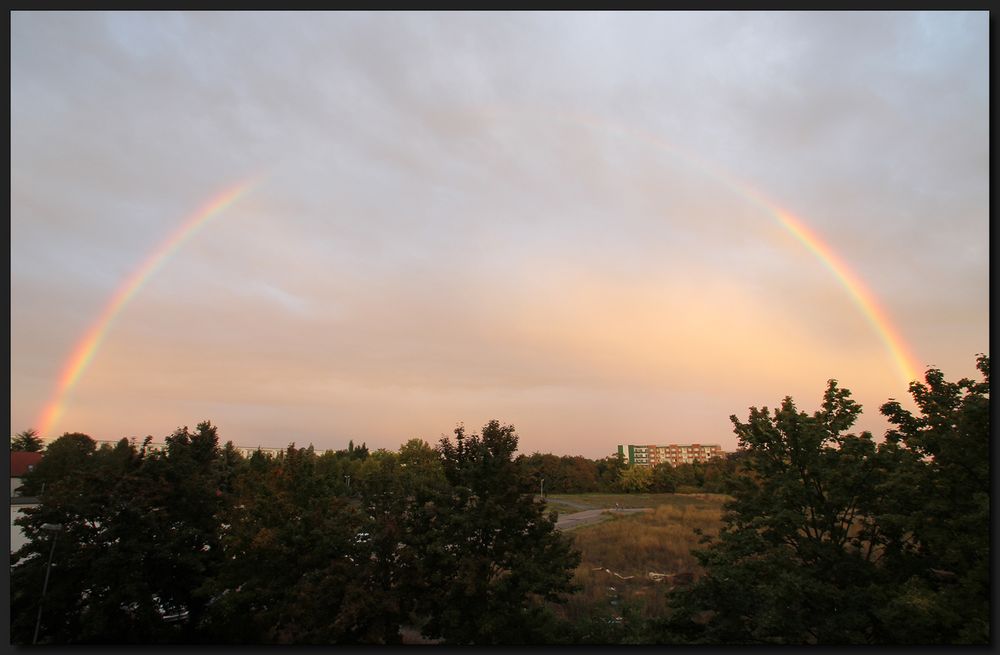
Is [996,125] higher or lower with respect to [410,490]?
higher

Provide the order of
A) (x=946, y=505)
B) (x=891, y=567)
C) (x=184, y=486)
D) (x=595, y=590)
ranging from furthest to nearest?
(x=595, y=590)
(x=184, y=486)
(x=891, y=567)
(x=946, y=505)

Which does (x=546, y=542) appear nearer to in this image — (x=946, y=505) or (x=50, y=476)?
(x=946, y=505)

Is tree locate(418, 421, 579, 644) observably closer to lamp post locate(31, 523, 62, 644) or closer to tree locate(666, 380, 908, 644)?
tree locate(666, 380, 908, 644)

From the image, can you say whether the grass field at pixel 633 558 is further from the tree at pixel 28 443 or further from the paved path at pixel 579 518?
the tree at pixel 28 443

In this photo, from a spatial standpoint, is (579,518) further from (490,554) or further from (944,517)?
(944,517)

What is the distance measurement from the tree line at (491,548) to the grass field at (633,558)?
259cm

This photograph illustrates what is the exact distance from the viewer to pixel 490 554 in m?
13.1

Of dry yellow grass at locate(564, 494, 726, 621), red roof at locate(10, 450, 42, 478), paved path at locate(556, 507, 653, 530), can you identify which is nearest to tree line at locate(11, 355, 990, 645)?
dry yellow grass at locate(564, 494, 726, 621)

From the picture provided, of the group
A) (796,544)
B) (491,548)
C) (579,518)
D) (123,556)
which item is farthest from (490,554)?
(579,518)

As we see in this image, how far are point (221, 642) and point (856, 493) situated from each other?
16403 millimetres

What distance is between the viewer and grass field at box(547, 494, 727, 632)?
20422mm

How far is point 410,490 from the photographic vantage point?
47.1 ft

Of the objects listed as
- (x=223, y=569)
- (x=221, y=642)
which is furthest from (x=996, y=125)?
(x=221, y=642)

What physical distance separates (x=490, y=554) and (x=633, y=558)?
778 inches
